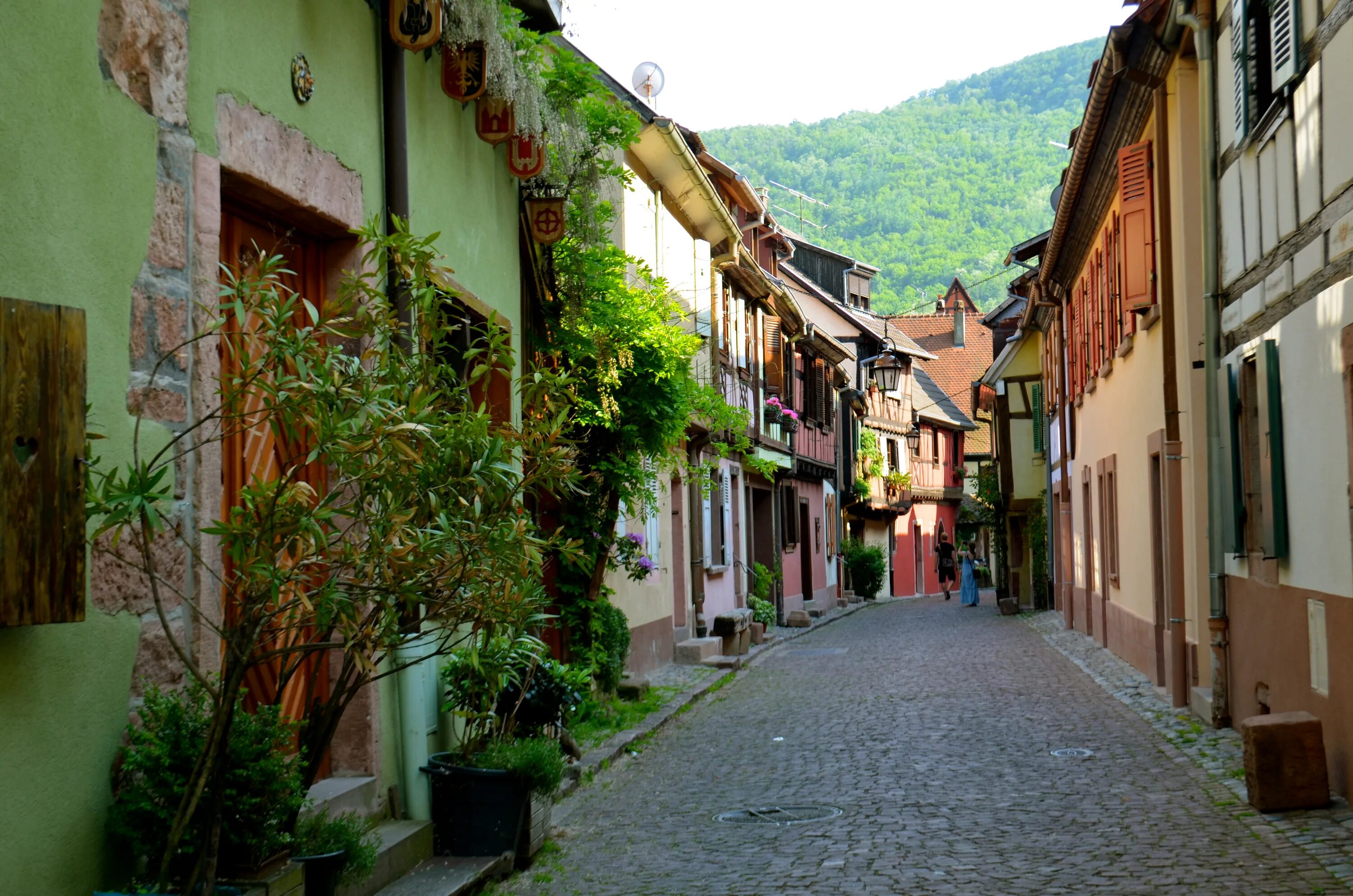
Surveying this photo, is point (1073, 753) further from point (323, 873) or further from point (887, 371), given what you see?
point (887, 371)

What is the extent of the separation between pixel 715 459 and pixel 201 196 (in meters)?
16.8

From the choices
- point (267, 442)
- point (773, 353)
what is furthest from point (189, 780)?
point (773, 353)

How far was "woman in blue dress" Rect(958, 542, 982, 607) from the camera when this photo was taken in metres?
32.9

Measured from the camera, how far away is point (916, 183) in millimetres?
95250

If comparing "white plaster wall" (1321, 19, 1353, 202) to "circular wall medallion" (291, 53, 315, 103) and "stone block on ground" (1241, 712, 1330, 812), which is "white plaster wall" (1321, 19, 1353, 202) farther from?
"circular wall medallion" (291, 53, 315, 103)

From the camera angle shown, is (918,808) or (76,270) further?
(918,808)

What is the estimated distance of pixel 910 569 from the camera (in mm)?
51000

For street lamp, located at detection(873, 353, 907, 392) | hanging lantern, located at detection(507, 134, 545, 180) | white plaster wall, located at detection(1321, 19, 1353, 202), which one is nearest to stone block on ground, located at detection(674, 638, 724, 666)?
hanging lantern, located at detection(507, 134, 545, 180)

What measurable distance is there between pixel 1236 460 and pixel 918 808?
3.42m

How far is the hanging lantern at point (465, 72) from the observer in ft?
23.9

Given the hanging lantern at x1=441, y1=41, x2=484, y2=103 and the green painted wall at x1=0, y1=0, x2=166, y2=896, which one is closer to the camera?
the green painted wall at x1=0, y1=0, x2=166, y2=896

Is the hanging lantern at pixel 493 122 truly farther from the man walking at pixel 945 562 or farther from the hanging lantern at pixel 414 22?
the man walking at pixel 945 562

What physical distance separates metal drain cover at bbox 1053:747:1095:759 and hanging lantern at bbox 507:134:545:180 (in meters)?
5.11

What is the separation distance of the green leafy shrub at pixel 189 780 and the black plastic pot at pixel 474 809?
2.17 meters
